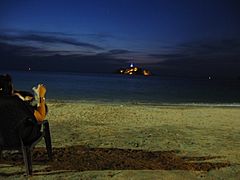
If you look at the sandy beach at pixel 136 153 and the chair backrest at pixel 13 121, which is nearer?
the chair backrest at pixel 13 121

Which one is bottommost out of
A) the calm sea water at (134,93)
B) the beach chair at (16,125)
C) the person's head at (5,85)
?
the calm sea water at (134,93)

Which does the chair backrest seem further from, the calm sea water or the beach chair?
the calm sea water

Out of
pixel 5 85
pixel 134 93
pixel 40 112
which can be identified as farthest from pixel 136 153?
pixel 134 93

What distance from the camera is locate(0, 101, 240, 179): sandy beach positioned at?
4.50 meters

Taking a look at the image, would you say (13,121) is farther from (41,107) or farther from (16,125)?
(41,107)

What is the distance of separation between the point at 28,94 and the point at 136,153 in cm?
219

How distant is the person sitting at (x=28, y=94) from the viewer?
13.0 ft

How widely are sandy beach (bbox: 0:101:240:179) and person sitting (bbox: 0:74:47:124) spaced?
771 millimetres

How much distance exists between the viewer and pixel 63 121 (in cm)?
971

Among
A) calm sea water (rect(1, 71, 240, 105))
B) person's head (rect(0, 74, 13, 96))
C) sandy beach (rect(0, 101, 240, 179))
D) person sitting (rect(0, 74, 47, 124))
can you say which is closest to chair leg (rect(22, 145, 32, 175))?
sandy beach (rect(0, 101, 240, 179))

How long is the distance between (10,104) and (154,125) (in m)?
6.06

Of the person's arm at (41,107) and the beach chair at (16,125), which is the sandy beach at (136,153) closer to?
the beach chair at (16,125)

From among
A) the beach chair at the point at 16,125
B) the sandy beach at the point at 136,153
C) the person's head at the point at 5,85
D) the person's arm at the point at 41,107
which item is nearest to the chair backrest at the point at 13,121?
the beach chair at the point at 16,125

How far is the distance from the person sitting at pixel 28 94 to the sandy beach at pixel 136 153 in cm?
77
